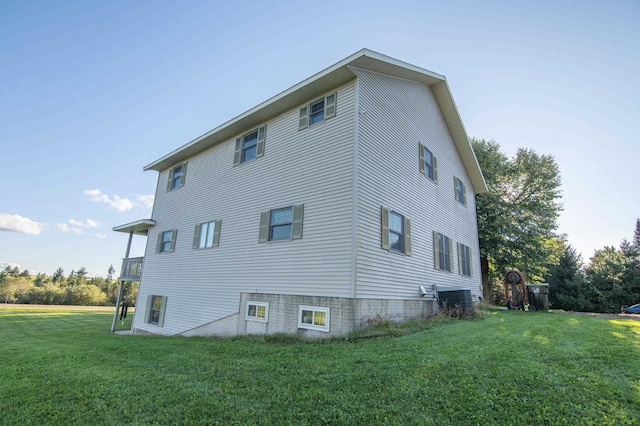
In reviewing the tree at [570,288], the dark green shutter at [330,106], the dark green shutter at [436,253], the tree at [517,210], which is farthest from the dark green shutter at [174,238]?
the tree at [570,288]

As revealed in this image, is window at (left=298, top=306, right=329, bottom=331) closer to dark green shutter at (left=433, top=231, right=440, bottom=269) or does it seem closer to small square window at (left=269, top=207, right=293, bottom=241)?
small square window at (left=269, top=207, right=293, bottom=241)

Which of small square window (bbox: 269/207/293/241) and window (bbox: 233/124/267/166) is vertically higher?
window (bbox: 233/124/267/166)

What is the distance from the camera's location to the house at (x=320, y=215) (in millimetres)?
8086

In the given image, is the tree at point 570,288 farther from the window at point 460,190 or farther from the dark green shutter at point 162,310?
the dark green shutter at point 162,310

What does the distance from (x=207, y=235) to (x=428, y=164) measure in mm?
9597

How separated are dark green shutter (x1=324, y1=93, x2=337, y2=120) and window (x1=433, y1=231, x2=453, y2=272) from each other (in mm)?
6220

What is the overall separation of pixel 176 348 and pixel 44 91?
13848mm

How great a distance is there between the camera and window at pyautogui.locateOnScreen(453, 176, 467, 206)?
14609 millimetres

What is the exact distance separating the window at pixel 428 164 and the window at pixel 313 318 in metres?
6.96

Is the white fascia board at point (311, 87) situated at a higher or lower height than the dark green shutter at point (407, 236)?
higher

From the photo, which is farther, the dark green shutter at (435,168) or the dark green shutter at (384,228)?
the dark green shutter at (435,168)

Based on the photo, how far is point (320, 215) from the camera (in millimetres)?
8539

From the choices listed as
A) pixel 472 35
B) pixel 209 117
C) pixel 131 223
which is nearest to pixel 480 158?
pixel 472 35

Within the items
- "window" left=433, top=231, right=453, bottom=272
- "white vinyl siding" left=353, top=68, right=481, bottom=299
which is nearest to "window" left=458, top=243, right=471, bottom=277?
"white vinyl siding" left=353, top=68, right=481, bottom=299
